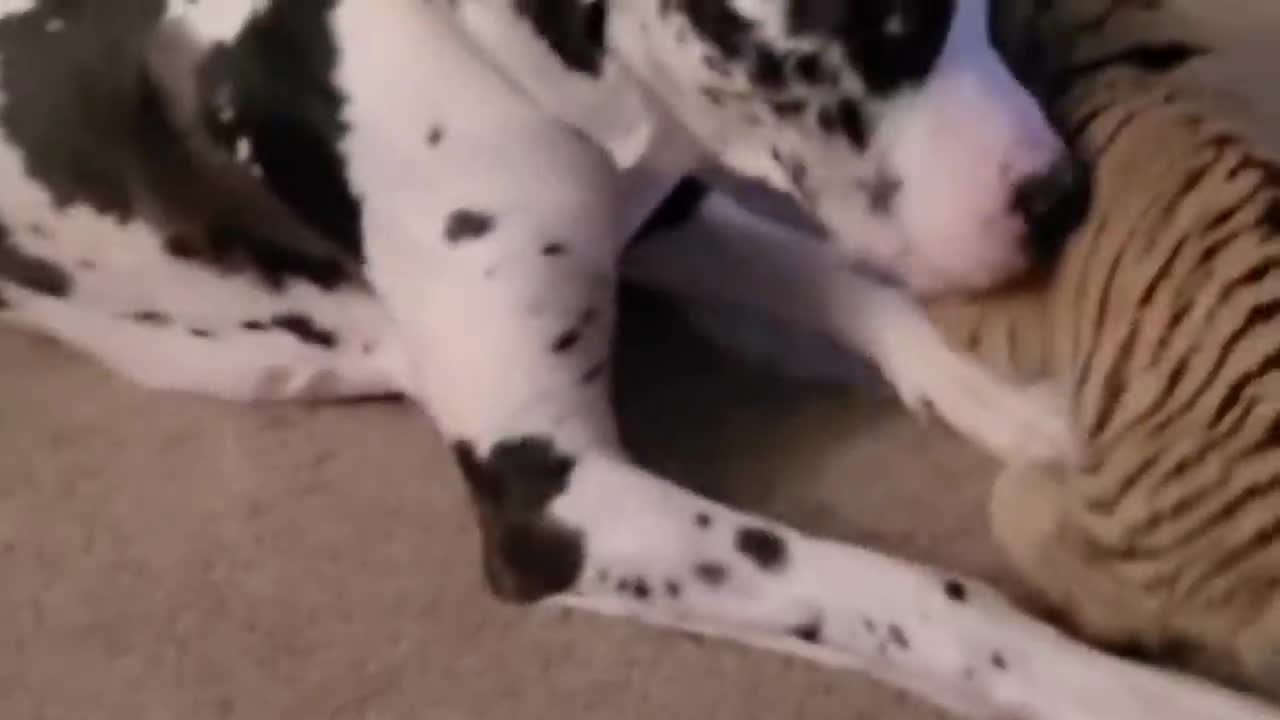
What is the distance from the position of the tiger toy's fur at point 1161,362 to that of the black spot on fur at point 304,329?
1.69 feet

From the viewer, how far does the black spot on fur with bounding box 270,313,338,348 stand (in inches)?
61.9

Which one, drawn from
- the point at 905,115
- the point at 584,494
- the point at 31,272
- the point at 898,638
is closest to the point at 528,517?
the point at 584,494

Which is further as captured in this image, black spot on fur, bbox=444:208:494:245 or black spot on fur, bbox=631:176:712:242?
black spot on fur, bbox=631:176:712:242

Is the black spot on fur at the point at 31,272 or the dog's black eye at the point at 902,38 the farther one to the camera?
the black spot on fur at the point at 31,272

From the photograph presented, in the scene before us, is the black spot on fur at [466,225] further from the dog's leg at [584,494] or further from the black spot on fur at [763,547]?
the black spot on fur at [763,547]

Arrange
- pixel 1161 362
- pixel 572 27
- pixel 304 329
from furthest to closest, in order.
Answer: pixel 304 329, pixel 572 27, pixel 1161 362

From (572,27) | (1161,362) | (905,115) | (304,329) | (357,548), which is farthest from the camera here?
(304,329)

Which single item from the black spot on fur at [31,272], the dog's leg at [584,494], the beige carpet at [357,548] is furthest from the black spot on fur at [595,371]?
the black spot on fur at [31,272]

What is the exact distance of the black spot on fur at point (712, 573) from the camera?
132cm

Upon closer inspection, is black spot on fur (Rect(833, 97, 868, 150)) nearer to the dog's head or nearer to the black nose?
the dog's head

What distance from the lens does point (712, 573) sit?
1324 millimetres

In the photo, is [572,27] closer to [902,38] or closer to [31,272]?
A: [902,38]

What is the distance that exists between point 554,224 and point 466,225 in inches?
2.3

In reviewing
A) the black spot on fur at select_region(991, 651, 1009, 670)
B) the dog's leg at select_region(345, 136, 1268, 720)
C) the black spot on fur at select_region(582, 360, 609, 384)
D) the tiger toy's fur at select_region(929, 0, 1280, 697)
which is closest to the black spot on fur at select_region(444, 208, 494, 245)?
the dog's leg at select_region(345, 136, 1268, 720)
